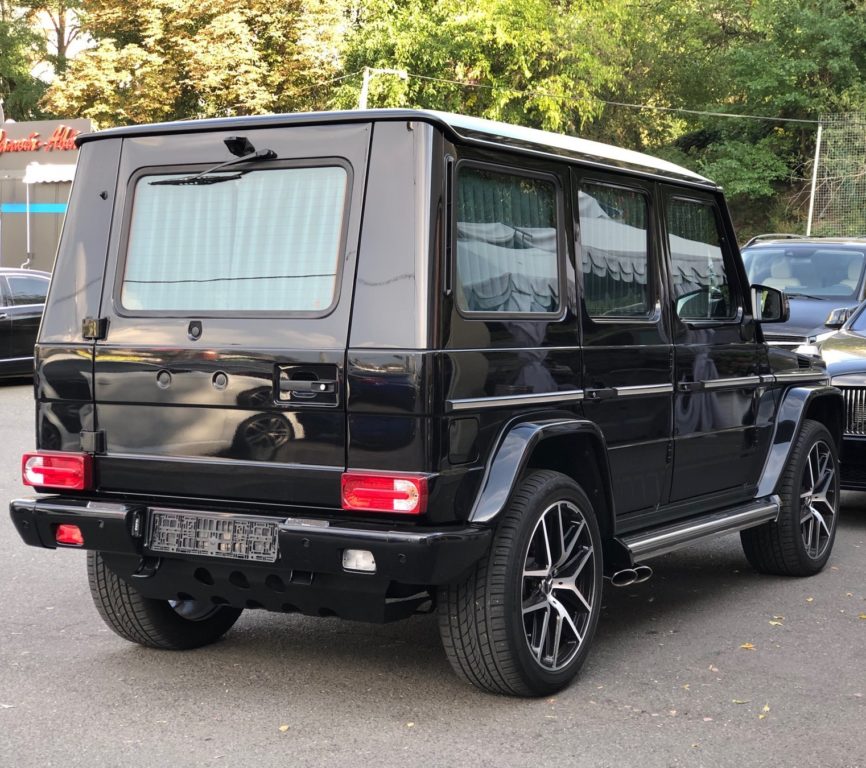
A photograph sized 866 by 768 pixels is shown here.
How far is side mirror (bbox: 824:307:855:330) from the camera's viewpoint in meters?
12.2

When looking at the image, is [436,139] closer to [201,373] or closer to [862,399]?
[201,373]

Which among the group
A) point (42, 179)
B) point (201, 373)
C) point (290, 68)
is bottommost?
point (201, 373)

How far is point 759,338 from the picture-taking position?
7109 millimetres

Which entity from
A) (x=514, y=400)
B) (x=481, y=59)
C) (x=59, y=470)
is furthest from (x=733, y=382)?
(x=481, y=59)

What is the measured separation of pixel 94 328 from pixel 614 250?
2216 mm

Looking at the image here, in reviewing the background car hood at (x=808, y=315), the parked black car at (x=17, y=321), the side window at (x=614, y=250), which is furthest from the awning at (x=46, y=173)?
the side window at (x=614, y=250)

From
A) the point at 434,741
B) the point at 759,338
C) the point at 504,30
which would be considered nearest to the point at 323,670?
the point at 434,741

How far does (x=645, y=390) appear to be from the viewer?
5.83 metres

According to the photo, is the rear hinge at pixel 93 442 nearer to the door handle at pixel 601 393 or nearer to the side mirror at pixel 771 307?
the door handle at pixel 601 393

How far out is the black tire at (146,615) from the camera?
A: 5.45 meters

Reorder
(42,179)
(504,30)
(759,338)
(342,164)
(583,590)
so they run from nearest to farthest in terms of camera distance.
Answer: (342,164) → (583,590) → (759,338) → (42,179) → (504,30)

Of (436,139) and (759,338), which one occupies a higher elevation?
(436,139)

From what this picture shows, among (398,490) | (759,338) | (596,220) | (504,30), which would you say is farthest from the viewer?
(504,30)

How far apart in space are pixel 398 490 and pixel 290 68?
38962 mm
